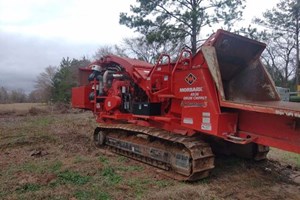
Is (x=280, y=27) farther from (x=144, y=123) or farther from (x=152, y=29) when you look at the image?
(x=144, y=123)

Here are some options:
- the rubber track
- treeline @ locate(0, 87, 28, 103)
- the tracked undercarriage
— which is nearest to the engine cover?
the tracked undercarriage

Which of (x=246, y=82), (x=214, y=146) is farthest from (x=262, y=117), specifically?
(x=214, y=146)

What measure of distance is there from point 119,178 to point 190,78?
2134 mm

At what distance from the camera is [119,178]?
5.85m

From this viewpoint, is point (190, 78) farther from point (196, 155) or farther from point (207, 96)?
point (196, 155)

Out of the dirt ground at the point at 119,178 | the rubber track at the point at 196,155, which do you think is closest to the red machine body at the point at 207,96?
the rubber track at the point at 196,155

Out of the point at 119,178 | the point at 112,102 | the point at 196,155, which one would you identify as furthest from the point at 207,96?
the point at 112,102

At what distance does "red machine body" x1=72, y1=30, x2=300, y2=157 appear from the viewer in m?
5.13

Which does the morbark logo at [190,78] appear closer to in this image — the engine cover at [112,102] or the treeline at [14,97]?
the engine cover at [112,102]

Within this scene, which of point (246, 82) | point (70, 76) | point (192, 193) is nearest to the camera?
point (192, 193)

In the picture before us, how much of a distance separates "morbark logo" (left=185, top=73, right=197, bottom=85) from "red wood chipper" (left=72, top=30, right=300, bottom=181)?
0.06 feet

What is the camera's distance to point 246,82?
6.60 meters

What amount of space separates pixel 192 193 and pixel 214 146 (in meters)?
2.25

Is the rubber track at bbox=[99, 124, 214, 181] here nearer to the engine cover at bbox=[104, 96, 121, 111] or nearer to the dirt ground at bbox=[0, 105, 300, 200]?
the dirt ground at bbox=[0, 105, 300, 200]
